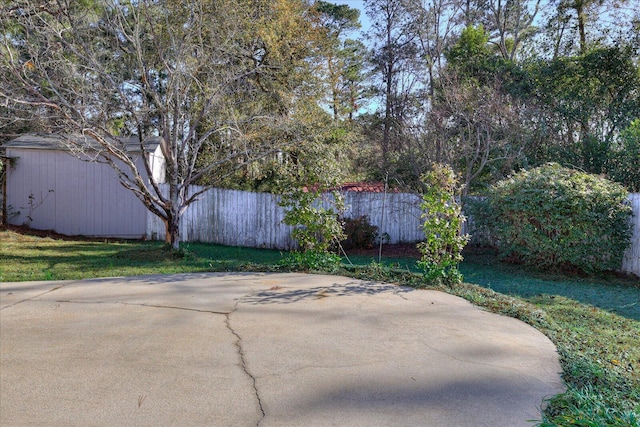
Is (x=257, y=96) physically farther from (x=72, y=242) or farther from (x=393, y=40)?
(x=393, y=40)

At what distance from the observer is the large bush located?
344 inches

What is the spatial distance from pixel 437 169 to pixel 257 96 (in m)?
8.19

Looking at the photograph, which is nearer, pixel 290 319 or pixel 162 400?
pixel 162 400

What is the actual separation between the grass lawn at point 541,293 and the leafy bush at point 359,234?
1.29m

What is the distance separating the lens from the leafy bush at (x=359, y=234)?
12562 millimetres

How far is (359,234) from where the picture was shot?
12.6 m

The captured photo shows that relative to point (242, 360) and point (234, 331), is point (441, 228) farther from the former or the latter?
point (242, 360)

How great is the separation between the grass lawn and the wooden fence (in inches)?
27.7

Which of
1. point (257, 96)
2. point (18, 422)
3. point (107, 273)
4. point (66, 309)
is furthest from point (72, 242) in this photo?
point (18, 422)

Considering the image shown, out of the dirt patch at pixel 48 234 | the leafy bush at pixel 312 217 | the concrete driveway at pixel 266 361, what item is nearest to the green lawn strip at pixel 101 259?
the dirt patch at pixel 48 234

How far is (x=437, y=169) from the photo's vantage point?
7227mm

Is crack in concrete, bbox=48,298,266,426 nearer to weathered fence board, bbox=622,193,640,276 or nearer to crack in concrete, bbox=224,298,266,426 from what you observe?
crack in concrete, bbox=224,298,266,426

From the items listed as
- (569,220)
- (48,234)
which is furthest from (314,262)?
(48,234)

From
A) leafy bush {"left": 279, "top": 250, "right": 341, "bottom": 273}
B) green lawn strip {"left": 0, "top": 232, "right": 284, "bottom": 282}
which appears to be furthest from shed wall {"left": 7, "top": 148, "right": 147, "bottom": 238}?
leafy bush {"left": 279, "top": 250, "right": 341, "bottom": 273}
